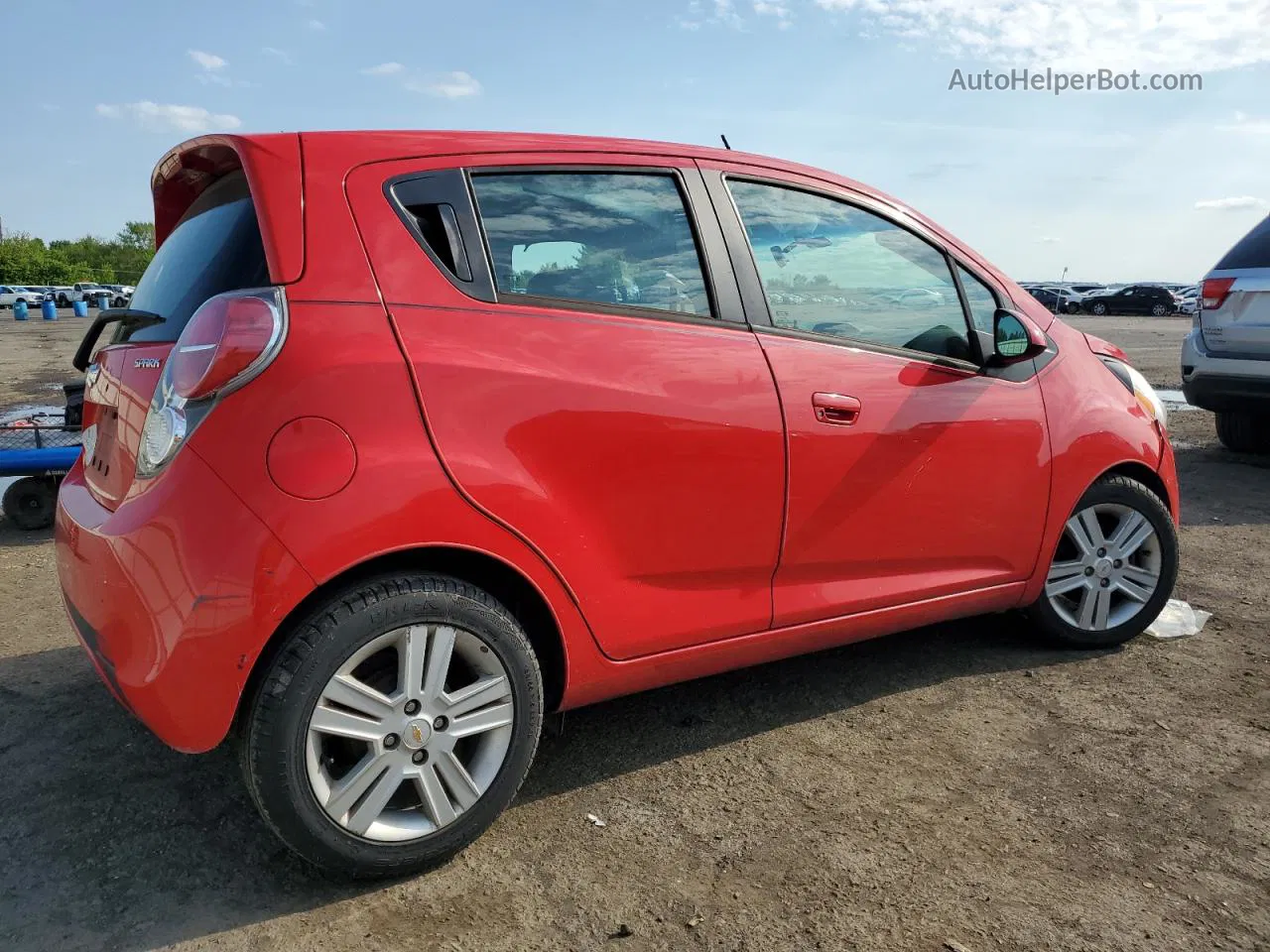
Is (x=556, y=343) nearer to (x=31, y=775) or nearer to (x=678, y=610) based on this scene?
(x=678, y=610)

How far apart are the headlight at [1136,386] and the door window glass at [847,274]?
90 cm

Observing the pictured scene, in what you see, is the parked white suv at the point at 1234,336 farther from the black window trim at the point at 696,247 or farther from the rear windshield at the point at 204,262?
the rear windshield at the point at 204,262

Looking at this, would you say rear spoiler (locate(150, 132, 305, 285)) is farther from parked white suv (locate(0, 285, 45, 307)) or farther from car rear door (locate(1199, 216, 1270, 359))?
parked white suv (locate(0, 285, 45, 307))

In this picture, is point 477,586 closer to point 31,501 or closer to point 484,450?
point 484,450

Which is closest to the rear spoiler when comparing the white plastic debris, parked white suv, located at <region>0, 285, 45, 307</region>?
the white plastic debris

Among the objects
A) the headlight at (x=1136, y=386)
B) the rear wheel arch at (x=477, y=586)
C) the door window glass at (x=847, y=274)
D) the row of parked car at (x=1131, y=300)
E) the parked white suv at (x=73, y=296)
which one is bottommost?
the parked white suv at (x=73, y=296)

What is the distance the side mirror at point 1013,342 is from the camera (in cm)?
343

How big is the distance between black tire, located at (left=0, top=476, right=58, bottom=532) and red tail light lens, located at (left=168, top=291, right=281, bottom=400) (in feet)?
13.9

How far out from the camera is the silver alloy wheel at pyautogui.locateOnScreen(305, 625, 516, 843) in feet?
7.44

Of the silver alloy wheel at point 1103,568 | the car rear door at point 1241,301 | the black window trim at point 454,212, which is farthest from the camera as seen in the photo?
the car rear door at point 1241,301

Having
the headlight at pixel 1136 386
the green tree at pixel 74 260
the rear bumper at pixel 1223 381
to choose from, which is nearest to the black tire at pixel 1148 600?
the headlight at pixel 1136 386

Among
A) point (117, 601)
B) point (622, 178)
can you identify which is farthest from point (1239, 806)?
point (117, 601)

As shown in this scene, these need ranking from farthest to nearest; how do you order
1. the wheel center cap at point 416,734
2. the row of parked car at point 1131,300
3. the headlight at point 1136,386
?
the row of parked car at point 1131,300, the headlight at point 1136,386, the wheel center cap at point 416,734

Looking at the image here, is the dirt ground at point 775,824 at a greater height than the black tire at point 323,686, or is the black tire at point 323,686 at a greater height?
the black tire at point 323,686
